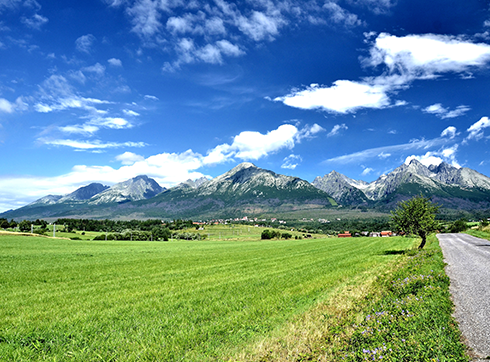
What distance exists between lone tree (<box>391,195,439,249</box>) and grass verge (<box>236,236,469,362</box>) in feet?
99.9

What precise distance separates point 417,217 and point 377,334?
37814 millimetres

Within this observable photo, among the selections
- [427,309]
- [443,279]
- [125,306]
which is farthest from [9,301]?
[443,279]

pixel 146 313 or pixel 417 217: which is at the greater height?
pixel 417 217

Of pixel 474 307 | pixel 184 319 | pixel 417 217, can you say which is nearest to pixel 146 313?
pixel 184 319

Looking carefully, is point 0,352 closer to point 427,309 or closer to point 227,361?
point 227,361

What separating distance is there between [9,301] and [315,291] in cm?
1697

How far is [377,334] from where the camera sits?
8344 millimetres

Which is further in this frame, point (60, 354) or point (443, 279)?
point (443, 279)

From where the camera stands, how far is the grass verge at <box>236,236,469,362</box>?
7285 millimetres

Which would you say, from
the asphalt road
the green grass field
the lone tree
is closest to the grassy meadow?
the green grass field

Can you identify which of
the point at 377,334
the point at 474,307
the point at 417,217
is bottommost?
the point at 474,307

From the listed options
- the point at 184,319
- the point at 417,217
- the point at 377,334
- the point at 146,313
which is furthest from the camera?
the point at 417,217

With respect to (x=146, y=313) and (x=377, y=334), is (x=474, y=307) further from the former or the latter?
(x=146, y=313)

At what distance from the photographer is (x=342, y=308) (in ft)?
40.2
